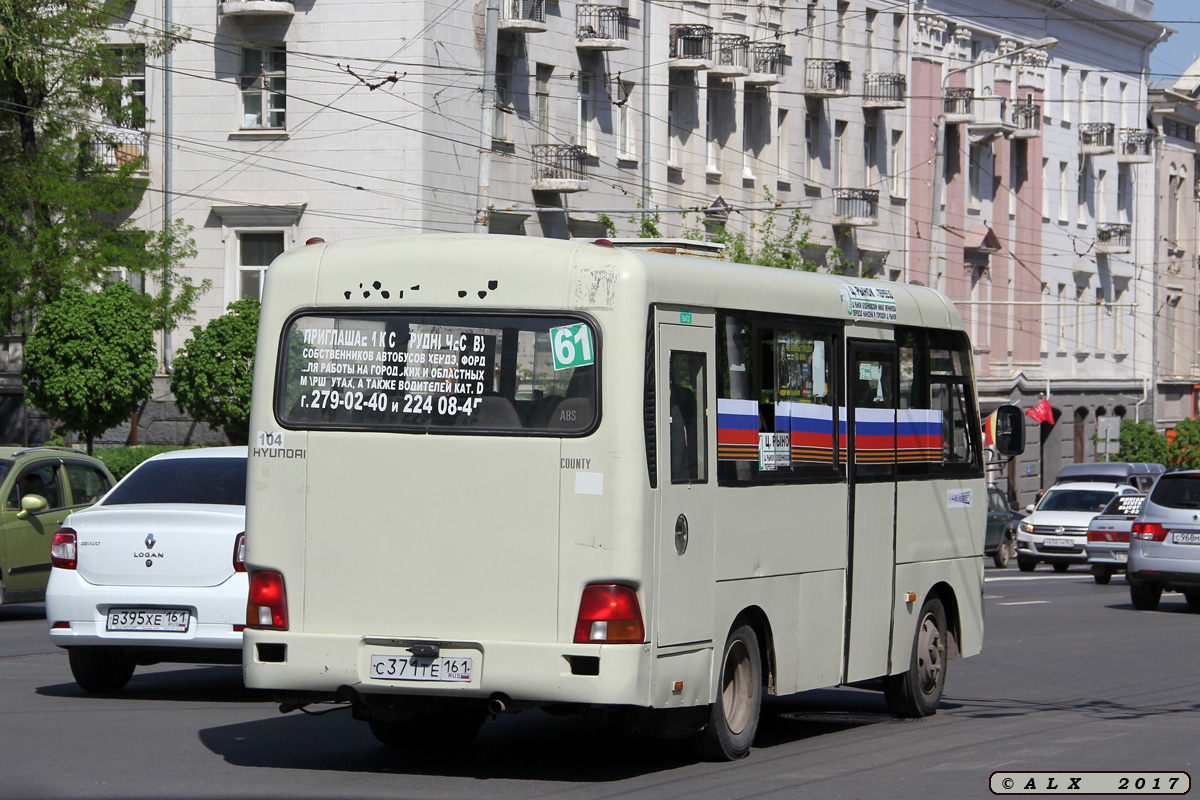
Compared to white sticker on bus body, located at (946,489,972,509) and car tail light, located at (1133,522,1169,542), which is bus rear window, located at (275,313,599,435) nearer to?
white sticker on bus body, located at (946,489,972,509)

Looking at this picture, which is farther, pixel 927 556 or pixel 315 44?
pixel 315 44

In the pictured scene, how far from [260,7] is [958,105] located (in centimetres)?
2650

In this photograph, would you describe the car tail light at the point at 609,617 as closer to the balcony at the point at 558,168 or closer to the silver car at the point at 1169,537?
the silver car at the point at 1169,537

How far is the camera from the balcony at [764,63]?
161ft

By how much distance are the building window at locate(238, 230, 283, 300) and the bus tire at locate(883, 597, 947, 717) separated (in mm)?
28846

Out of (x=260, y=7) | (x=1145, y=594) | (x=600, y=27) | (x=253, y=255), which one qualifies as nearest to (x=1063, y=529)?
(x=1145, y=594)

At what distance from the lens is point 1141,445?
6438cm

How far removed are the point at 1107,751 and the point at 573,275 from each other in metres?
4.29

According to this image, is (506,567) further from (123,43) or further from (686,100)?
(686,100)

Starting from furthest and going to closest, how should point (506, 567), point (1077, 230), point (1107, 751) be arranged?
point (1077, 230)
point (1107, 751)
point (506, 567)

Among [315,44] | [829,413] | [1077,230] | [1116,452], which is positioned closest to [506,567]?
[829,413]

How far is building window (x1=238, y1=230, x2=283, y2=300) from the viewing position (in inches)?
1591

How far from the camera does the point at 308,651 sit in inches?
381

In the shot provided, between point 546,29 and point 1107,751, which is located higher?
point 546,29
